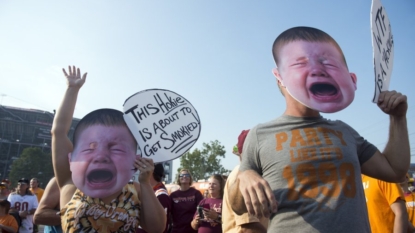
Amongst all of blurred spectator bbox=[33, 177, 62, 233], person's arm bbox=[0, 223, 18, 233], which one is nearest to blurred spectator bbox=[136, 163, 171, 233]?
blurred spectator bbox=[33, 177, 62, 233]

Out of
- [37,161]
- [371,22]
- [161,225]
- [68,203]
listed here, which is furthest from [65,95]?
[37,161]

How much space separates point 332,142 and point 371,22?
727 mm

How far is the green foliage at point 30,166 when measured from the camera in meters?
39.6

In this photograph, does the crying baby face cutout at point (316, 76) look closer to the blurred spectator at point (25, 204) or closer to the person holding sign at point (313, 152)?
the person holding sign at point (313, 152)

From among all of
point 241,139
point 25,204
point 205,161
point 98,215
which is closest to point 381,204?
point 241,139

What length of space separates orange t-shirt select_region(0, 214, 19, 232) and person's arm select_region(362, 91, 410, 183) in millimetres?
6129

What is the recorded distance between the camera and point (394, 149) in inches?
59.3

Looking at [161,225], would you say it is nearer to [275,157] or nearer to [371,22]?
[275,157]

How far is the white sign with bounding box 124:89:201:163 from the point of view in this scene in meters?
2.01

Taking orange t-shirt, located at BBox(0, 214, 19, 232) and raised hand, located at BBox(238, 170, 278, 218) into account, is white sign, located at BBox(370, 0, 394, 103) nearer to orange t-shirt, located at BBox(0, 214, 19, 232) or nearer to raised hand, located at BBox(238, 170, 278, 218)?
A: raised hand, located at BBox(238, 170, 278, 218)

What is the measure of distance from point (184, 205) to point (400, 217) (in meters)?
2.58

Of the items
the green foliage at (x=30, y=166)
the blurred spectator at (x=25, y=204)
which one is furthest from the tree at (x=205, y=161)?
the blurred spectator at (x=25, y=204)

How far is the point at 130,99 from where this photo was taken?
208cm

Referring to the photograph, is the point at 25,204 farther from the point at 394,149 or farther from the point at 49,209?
the point at 394,149
